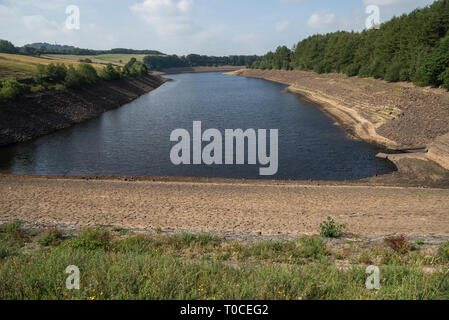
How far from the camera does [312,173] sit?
29.7 m

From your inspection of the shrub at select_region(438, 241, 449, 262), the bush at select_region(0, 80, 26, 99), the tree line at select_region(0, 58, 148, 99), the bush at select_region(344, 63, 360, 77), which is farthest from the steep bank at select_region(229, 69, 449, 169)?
the tree line at select_region(0, 58, 148, 99)

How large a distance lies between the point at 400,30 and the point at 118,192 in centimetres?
7385

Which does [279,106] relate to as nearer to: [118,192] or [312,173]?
[312,173]

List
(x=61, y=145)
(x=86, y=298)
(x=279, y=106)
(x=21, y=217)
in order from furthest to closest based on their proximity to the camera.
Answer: (x=279, y=106) → (x=61, y=145) → (x=21, y=217) → (x=86, y=298)

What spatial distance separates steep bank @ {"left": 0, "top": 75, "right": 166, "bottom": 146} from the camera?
4181cm

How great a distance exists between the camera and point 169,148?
37844 mm

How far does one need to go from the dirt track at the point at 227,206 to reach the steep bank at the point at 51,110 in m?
19.1

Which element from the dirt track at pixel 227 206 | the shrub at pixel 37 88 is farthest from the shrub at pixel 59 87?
the dirt track at pixel 227 206

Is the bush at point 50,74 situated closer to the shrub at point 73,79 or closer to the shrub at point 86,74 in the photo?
the shrub at point 73,79

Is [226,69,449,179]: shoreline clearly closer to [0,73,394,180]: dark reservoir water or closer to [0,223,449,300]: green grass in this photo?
[0,73,394,180]: dark reservoir water

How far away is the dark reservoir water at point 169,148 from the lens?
30.5 m

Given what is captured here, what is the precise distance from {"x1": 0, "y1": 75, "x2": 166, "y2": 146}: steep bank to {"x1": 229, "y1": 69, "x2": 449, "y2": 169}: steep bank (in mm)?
43012

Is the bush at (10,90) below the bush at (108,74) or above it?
below
